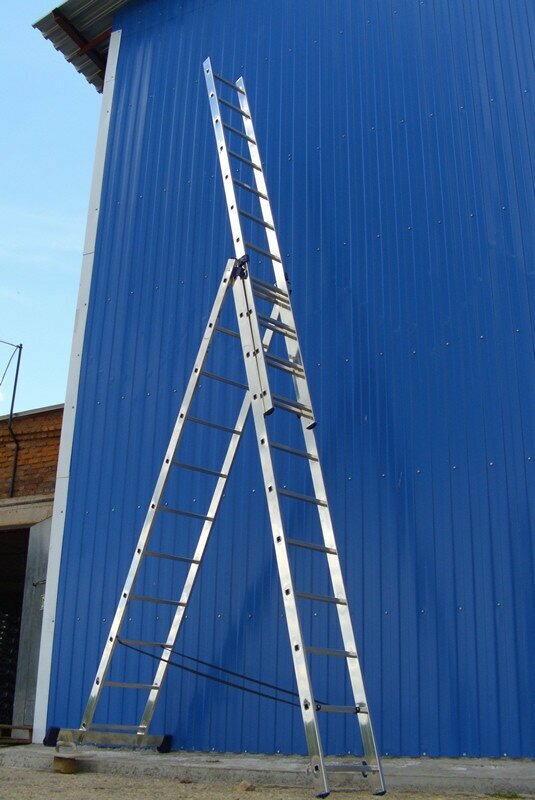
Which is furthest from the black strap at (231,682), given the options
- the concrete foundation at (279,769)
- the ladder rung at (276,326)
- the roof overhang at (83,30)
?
the roof overhang at (83,30)

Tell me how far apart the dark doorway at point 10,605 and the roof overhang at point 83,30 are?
5.57 metres

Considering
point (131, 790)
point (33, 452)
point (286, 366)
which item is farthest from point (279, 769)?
point (33, 452)

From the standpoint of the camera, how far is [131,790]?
16.1 feet

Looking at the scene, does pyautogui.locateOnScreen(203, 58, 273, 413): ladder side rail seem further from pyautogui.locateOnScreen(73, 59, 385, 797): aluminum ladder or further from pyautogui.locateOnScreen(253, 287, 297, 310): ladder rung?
pyautogui.locateOnScreen(253, 287, 297, 310): ladder rung

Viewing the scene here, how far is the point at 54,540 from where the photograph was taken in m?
7.82

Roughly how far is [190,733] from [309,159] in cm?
482

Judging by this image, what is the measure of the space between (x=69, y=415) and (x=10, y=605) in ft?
29.8

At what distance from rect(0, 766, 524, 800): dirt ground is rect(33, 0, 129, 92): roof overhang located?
796 centimetres

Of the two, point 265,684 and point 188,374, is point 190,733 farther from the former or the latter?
point 188,374

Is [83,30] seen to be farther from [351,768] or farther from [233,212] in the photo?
[351,768]

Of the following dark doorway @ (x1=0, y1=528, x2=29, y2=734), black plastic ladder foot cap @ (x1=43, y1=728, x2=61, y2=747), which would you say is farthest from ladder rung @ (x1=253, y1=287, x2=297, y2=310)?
dark doorway @ (x1=0, y1=528, x2=29, y2=734)

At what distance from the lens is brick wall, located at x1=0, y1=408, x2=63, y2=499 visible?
9630 millimetres

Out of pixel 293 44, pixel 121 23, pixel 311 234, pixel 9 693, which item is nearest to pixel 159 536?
pixel 311 234

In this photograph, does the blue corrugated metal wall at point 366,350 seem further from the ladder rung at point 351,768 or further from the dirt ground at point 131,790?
the ladder rung at point 351,768
